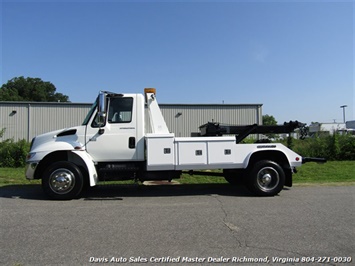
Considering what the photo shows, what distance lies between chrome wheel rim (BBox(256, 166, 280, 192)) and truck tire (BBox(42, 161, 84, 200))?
4.66 metres

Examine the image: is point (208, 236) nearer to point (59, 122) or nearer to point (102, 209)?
point (102, 209)

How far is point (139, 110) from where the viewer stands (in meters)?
8.35

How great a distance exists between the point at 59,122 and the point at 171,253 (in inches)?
1051

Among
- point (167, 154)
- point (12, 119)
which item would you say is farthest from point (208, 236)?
point (12, 119)

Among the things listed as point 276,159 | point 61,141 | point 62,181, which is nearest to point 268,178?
point 276,159

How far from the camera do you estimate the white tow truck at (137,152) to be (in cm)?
805

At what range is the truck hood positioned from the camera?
7.99m

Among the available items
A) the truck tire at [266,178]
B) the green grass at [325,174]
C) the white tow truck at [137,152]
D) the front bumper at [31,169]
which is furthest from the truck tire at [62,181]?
the green grass at [325,174]

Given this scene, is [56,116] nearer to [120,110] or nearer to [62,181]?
[120,110]

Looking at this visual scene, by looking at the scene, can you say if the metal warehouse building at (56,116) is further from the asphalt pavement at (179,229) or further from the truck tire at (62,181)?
the truck tire at (62,181)

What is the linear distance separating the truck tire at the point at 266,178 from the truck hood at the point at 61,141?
4.58m

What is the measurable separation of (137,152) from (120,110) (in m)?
1.22

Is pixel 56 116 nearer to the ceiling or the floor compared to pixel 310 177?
nearer to the ceiling

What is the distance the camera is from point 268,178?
8320 mm
